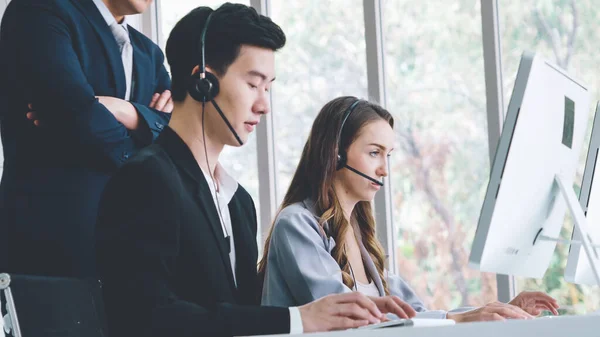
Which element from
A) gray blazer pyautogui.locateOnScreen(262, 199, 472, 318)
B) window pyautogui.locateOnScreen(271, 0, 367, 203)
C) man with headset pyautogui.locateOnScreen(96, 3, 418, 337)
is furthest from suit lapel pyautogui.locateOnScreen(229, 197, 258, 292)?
window pyautogui.locateOnScreen(271, 0, 367, 203)

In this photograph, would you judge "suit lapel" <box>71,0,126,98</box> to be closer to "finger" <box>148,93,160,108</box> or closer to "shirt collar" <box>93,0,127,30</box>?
"shirt collar" <box>93,0,127,30</box>

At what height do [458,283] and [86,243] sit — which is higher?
[86,243]

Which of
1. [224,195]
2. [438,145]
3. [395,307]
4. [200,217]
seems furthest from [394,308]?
[438,145]

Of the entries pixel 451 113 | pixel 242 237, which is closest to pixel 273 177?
pixel 451 113

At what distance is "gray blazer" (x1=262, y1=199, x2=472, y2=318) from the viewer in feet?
6.54

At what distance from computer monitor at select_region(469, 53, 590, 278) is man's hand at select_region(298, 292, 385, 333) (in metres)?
0.18

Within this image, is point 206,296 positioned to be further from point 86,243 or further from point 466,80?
point 466,80

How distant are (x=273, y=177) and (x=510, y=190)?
2.46m

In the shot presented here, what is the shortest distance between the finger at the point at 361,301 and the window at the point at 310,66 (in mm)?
2366

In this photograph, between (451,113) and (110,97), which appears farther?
(451,113)

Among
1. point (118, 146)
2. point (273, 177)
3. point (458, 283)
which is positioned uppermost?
point (118, 146)

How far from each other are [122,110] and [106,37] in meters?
0.17

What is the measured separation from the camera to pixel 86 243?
1.84 metres

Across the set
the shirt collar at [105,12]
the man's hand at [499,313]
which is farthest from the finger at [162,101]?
the man's hand at [499,313]
